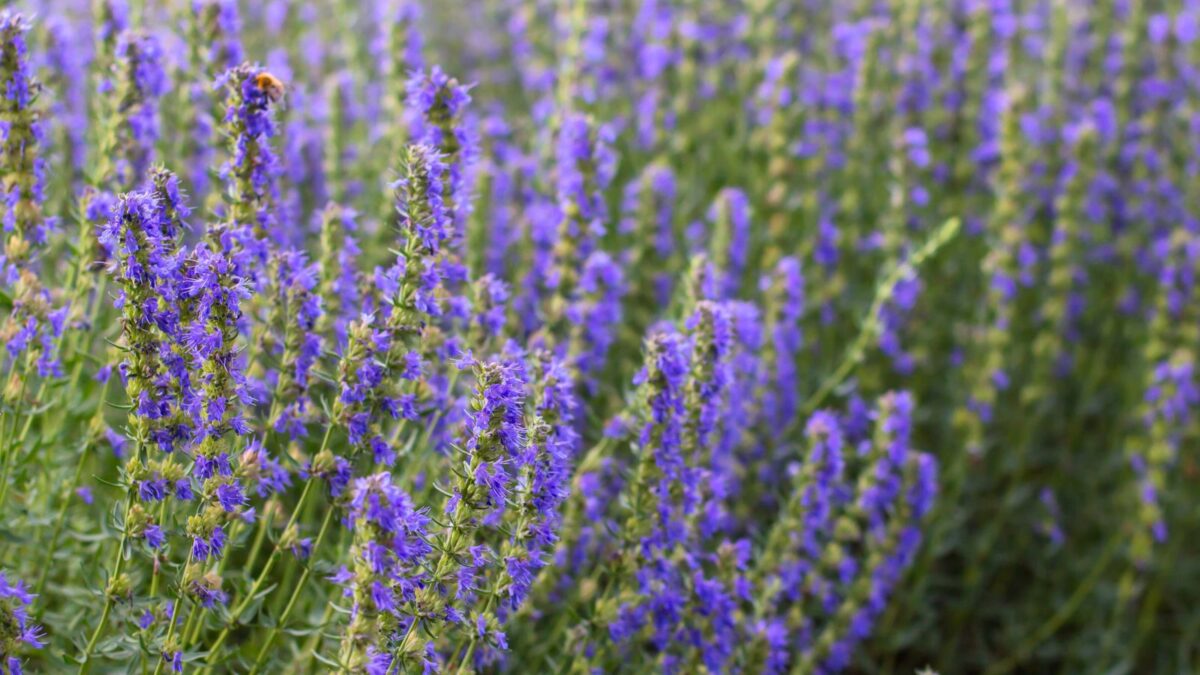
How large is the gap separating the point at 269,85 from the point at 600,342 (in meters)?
1.65

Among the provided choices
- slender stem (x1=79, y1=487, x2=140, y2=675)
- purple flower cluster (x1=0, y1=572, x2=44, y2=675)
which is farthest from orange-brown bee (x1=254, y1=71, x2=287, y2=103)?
purple flower cluster (x1=0, y1=572, x2=44, y2=675)

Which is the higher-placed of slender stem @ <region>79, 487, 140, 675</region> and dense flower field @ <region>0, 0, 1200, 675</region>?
dense flower field @ <region>0, 0, 1200, 675</region>

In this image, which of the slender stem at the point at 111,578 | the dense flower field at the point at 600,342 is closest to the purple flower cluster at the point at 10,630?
the dense flower field at the point at 600,342

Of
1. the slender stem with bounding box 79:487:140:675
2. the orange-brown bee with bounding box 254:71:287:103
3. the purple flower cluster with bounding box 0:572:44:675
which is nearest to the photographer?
the purple flower cluster with bounding box 0:572:44:675

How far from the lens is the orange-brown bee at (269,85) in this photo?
8.45ft

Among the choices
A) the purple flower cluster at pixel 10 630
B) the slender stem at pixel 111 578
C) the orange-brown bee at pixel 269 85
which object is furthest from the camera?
the orange-brown bee at pixel 269 85

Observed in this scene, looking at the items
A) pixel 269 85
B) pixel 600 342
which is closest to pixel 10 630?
pixel 269 85

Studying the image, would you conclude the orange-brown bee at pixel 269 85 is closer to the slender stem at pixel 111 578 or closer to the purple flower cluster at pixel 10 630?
the slender stem at pixel 111 578

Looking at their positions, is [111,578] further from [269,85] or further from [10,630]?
[269,85]

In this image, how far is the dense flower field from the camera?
251 centimetres

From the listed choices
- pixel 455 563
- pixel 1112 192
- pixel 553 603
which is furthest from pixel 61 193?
pixel 1112 192

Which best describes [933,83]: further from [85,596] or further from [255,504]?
[85,596]

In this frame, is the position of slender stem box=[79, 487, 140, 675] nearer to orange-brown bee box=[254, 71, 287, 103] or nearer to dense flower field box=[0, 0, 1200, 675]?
dense flower field box=[0, 0, 1200, 675]

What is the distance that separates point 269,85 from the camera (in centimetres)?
260
